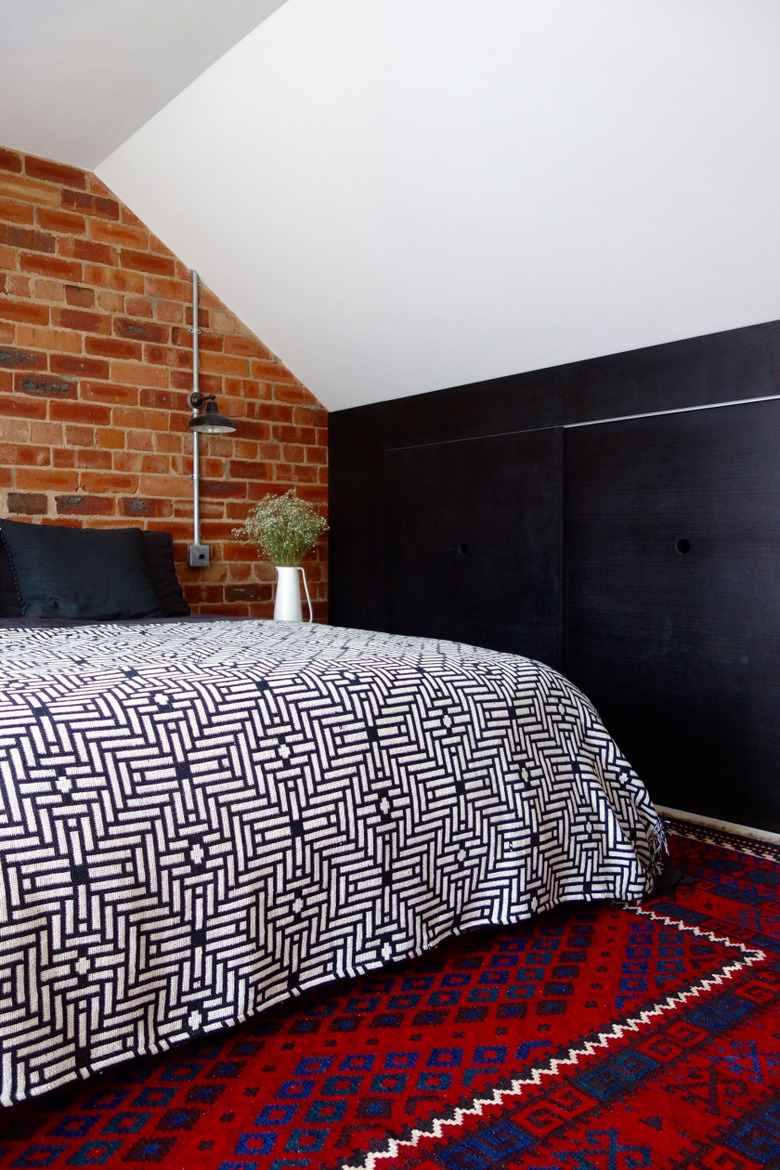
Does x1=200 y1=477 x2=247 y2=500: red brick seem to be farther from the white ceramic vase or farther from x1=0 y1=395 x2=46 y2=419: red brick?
x1=0 y1=395 x2=46 y2=419: red brick

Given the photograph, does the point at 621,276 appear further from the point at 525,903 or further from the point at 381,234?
the point at 525,903

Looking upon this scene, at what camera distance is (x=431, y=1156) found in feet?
4.08

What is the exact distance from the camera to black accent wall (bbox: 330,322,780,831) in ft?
9.16

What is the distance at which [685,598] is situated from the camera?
297cm

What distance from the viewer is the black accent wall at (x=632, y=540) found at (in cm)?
279

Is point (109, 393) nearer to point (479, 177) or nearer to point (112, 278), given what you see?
point (112, 278)

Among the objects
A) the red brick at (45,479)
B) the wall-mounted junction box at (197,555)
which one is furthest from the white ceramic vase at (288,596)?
the red brick at (45,479)

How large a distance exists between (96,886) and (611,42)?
7.21 ft

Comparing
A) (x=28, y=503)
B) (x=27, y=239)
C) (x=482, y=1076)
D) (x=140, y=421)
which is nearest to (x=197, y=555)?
(x=140, y=421)

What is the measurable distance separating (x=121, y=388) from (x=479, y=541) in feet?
5.31

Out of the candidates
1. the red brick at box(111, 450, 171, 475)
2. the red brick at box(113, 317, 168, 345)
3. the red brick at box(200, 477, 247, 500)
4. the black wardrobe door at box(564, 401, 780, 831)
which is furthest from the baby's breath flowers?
the black wardrobe door at box(564, 401, 780, 831)

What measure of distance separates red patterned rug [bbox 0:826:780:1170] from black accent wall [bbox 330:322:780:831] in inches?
41.9

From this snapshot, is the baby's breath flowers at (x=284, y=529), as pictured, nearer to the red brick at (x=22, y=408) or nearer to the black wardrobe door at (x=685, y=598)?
the red brick at (x=22, y=408)

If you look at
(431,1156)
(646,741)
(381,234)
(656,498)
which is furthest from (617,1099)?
(381,234)
